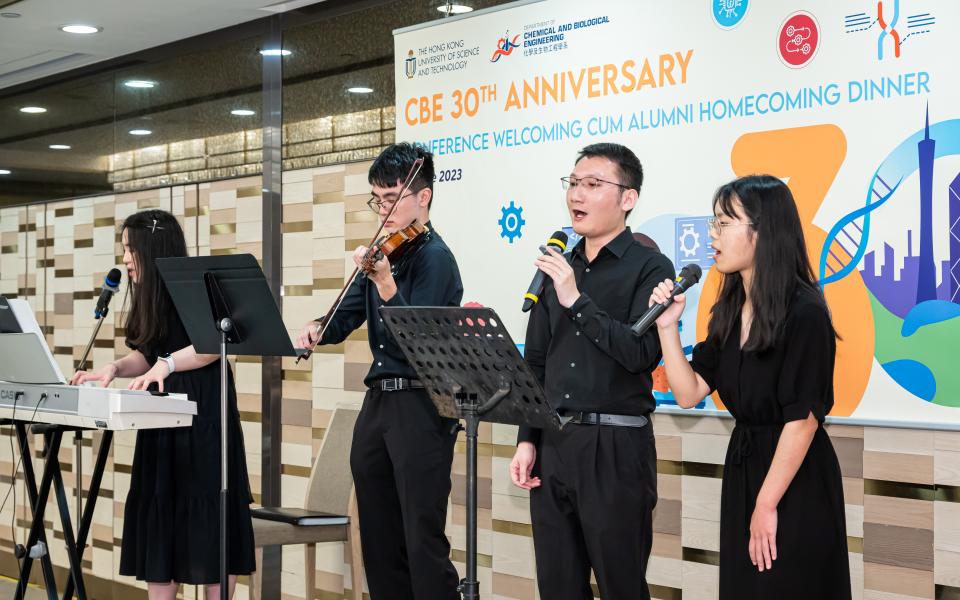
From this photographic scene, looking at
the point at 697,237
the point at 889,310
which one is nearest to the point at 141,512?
the point at 697,237

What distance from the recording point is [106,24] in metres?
4.84

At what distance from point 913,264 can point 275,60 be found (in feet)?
9.96

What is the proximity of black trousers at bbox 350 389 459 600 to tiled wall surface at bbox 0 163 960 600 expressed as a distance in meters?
0.68

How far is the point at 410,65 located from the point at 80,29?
185 cm

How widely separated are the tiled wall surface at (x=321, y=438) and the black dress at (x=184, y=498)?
2.23 ft

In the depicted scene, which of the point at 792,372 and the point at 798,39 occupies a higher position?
the point at 798,39

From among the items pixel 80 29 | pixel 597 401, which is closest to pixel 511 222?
pixel 597 401

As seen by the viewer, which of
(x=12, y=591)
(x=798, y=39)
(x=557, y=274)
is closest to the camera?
(x=557, y=274)

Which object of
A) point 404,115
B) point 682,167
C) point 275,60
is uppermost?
point 275,60

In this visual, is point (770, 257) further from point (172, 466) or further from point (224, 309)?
point (172, 466)

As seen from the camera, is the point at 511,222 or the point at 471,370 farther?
the point at 511,222

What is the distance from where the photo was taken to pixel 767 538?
94.5 inches

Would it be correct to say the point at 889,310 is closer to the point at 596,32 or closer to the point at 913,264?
the point at 913,264

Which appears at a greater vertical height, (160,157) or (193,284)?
(160,157)
